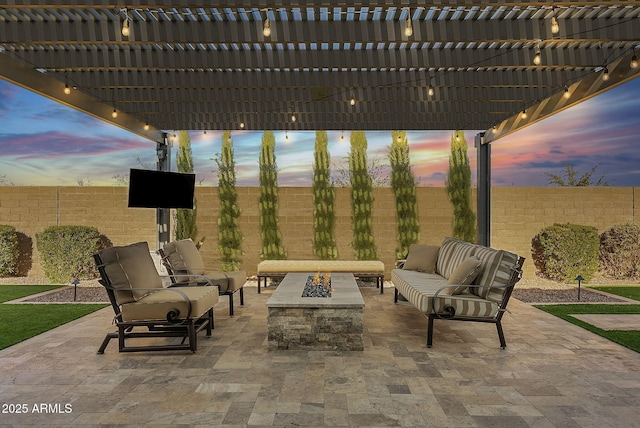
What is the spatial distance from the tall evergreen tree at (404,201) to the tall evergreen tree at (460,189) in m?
0.82

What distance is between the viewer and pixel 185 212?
9.46 metres

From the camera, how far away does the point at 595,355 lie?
4.11 m

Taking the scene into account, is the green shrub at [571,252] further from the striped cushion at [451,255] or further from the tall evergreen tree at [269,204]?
the tall evergreen tree at [269,204]

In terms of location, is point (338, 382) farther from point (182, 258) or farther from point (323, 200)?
point (323, 200)

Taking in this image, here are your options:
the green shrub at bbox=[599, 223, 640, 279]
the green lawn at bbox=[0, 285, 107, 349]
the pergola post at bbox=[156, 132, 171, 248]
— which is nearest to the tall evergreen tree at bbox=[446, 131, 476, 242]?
the green shrub at bbox=[599, 223, 640, 279]

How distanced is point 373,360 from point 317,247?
5.55 meters

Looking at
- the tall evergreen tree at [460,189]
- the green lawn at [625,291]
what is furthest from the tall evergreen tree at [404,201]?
the green lawn at [625,291]

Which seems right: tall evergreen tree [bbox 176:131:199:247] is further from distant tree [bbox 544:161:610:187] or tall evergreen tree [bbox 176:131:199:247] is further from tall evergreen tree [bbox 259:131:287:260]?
distant tree [bbox 544:161:610:187]

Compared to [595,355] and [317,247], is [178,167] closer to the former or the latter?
[317,247]

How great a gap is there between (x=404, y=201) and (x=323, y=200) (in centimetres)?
178

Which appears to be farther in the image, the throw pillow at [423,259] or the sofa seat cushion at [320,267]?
the sofa seat cushion at [320,267]

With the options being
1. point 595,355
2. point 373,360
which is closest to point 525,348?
point 595,355

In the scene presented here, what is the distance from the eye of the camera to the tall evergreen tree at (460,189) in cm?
919

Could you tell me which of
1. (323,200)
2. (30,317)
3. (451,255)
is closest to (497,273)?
(451,255)
